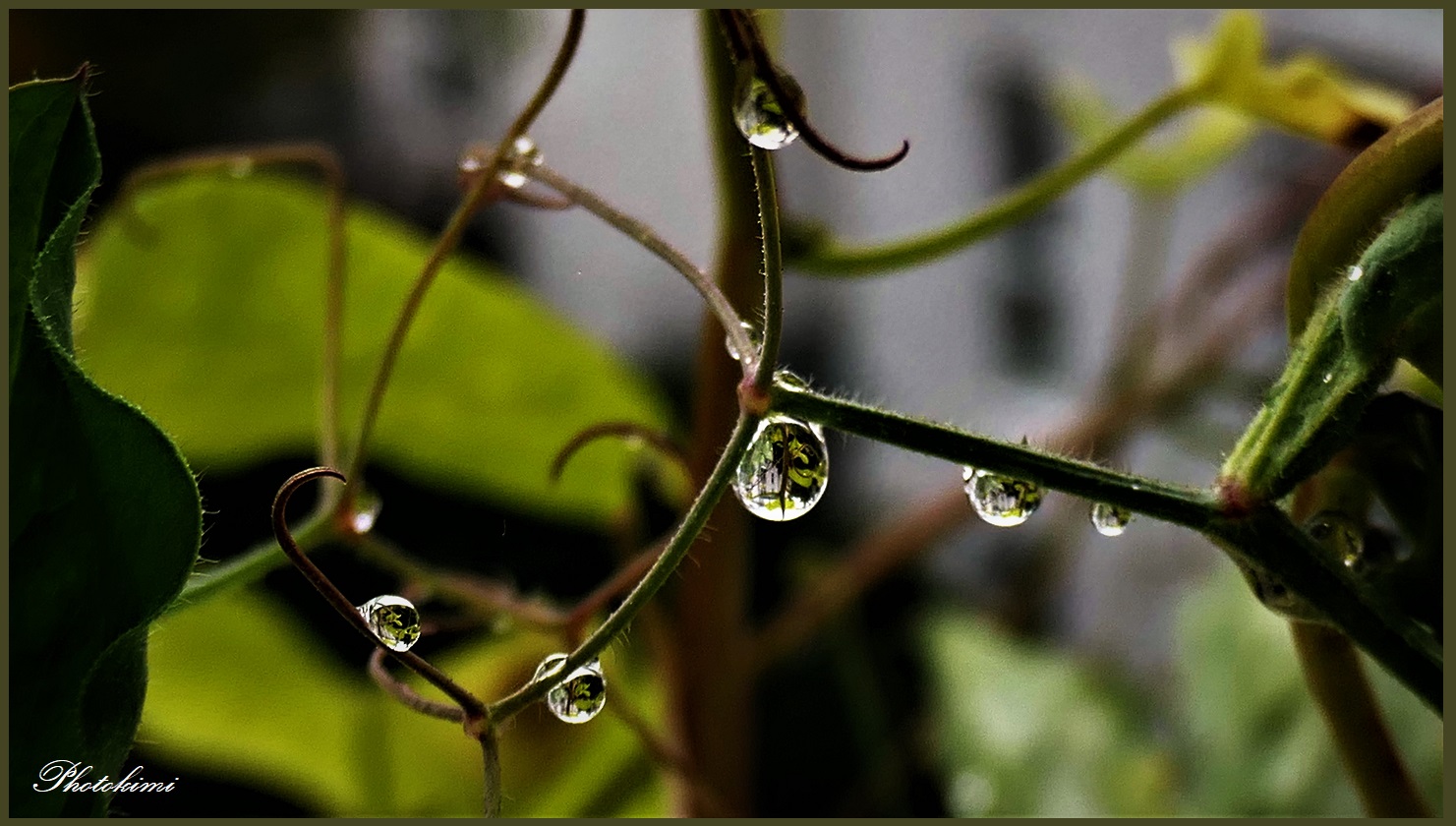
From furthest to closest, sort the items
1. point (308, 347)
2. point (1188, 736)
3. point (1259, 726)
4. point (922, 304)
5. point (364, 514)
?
point (922, 304) < point (1188, 736) < point (1259, 726) < point (308, 347) < point (364, 514)

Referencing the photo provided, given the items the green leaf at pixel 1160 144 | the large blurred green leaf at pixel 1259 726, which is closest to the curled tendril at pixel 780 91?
the large blurred green leaf at pixel 1259 726

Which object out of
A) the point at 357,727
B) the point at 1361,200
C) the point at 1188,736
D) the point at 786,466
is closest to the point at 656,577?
the point at 786,466

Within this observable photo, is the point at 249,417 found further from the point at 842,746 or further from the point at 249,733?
the point at 842,746

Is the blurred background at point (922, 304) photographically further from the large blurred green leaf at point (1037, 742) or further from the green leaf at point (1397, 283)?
the green leaf at point (1397, 283)

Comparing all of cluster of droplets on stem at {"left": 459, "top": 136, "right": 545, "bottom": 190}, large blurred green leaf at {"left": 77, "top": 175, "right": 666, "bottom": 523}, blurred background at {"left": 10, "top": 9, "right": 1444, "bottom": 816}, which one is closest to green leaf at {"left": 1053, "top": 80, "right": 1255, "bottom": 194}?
blurred background at {"left": 10, "top": 9, "right": 1444, "bottom": 816}

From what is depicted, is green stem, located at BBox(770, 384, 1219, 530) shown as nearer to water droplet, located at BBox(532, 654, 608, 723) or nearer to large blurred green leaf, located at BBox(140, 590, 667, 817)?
water droplet, located at BBox(532, 654, 608, 723)

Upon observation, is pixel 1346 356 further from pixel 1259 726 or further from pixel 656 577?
pixel 1259 726
